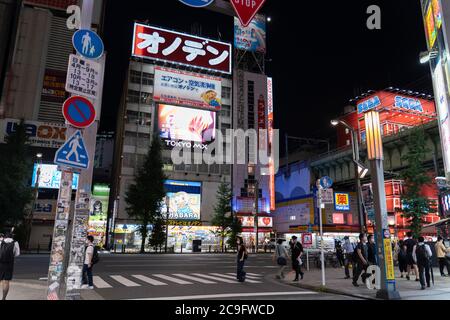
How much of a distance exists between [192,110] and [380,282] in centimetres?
4507

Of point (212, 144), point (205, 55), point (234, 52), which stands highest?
point (234, 52)

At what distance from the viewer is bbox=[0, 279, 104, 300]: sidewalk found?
8995 millimetres

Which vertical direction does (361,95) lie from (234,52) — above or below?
below

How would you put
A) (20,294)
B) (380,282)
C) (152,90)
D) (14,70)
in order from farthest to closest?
(152,90) → (14,70) → (380,282) → (20,294)

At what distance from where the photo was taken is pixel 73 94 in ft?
19.6

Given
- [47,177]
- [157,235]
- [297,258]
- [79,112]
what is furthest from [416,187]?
[47,177]

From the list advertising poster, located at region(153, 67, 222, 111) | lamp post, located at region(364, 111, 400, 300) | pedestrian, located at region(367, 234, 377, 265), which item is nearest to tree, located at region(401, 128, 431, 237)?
pedestrian, located at region(367, 234, 377, 265)

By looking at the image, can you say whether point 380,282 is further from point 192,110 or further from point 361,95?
point 361,95

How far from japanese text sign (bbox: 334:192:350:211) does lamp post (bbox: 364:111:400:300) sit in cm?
3918

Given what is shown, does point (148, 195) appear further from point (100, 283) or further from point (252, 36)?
point (252, 36)

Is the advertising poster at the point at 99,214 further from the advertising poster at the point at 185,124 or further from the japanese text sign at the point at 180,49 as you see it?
the japanese text sign at the point at 180,49

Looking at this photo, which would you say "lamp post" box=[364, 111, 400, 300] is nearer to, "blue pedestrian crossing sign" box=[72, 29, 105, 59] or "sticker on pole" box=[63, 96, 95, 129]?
"sticker on pole" box=[63, 96, 95, 129]

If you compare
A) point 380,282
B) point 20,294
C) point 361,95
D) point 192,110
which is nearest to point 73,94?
point 20,294

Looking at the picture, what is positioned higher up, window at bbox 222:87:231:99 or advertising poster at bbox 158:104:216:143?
window at bbox 222:87:231:99
